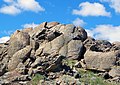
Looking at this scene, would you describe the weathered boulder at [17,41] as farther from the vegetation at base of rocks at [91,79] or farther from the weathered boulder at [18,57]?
the vegetation at base of rocks at [91,79]

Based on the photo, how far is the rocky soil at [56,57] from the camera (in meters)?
79.6

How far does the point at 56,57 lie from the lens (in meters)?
82.7

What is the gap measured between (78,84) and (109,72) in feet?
46.3

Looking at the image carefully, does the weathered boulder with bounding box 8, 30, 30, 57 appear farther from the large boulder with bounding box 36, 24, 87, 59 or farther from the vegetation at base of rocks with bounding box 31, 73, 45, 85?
the vegetation at base of rocks with bounding box 31, 73, 45, 85

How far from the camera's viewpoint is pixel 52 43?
9312 cm

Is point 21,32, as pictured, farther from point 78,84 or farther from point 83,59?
point 78,84

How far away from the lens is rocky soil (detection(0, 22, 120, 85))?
79625 mm

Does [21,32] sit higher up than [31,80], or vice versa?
[21,32]

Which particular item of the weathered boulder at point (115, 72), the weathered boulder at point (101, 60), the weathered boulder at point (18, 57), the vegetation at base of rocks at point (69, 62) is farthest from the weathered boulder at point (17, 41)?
the weathered boulder at point (115, 72)

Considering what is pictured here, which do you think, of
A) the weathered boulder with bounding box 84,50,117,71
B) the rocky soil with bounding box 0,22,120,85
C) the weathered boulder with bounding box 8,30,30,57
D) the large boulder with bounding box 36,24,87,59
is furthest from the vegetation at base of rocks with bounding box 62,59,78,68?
the weathered boulder with bounding box 8,30,30,57

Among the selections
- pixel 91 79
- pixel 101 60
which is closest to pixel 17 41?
pixel 101 60

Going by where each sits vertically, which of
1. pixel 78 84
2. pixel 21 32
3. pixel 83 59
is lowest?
pixel 78 84

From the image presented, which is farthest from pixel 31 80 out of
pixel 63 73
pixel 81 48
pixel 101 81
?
pixel 81 48

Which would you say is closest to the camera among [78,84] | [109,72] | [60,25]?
[78,84]
